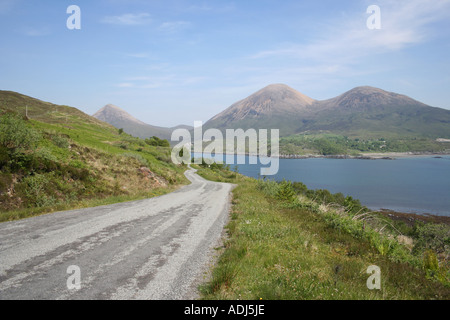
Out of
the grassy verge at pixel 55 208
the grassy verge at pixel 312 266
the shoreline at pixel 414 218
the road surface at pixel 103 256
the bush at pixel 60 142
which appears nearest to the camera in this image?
the road surface at pixel 103 256

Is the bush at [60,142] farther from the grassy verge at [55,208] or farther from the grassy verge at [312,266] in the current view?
the grassy verge at [312,266]

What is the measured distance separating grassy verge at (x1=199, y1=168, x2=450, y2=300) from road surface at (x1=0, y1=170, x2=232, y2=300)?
1.02 metres

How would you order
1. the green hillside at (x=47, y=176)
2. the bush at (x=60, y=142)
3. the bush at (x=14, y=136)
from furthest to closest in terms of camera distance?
the bush at (x=60, y=142), the bush at (x=14, y=136), the green hillside at (x=47, y=176)

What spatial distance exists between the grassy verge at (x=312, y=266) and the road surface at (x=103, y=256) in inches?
40.0

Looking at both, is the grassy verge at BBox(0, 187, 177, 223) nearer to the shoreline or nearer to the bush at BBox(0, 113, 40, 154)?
the bush at BBox(0, 113, 40, 154)

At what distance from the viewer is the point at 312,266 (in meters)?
7.23

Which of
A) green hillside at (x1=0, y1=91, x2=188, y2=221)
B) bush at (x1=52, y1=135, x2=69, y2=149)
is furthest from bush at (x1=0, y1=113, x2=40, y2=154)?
bush at (x1=52, y1=135, x2=69, y2=149)

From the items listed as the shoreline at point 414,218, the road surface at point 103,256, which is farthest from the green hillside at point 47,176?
the shoreline at point 414,218

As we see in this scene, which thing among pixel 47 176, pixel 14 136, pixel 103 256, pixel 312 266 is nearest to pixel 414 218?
pixel 312 266

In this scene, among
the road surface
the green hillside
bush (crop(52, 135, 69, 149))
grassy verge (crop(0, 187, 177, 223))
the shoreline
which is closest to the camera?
the road surface

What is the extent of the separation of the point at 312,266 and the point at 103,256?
20.0ft

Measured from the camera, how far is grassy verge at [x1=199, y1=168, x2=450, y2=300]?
19.3 feet

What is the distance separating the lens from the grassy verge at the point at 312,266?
5.89 metres
